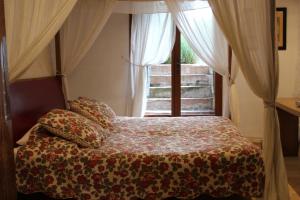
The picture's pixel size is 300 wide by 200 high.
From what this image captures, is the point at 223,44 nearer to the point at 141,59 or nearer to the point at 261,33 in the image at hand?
the point at 141,59

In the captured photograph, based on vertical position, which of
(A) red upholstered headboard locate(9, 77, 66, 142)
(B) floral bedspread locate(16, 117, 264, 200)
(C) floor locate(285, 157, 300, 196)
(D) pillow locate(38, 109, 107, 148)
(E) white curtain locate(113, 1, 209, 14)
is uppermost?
(E) white curtain locate(113, 1, 209, 14)

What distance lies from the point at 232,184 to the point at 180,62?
9.83 feet

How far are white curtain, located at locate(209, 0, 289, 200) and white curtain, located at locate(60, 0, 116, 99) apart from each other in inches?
68.5

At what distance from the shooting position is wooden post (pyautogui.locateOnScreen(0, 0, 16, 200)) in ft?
5.10

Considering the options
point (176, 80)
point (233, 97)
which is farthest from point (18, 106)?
point (176, 80)

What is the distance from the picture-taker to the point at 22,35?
2553 mm

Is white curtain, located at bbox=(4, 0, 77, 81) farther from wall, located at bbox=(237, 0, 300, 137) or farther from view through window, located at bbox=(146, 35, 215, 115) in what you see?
wall, located at bbox=(237, 0, 300, 137)

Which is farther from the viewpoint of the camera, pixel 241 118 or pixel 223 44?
pixel 241 118

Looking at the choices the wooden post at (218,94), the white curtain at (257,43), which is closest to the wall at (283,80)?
the wooden post at (218,94)

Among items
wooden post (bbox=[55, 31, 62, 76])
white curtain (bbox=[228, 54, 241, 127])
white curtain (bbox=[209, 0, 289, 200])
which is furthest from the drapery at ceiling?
white curtain (bbox=[228, 54, 241, 127])

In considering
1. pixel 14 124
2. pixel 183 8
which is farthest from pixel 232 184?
pixel 183 8

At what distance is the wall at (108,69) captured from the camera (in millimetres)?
5070

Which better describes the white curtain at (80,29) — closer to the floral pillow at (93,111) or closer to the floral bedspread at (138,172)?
the floral pillow at (93,111)

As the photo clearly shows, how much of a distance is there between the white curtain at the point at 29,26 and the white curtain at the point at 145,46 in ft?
8.03
